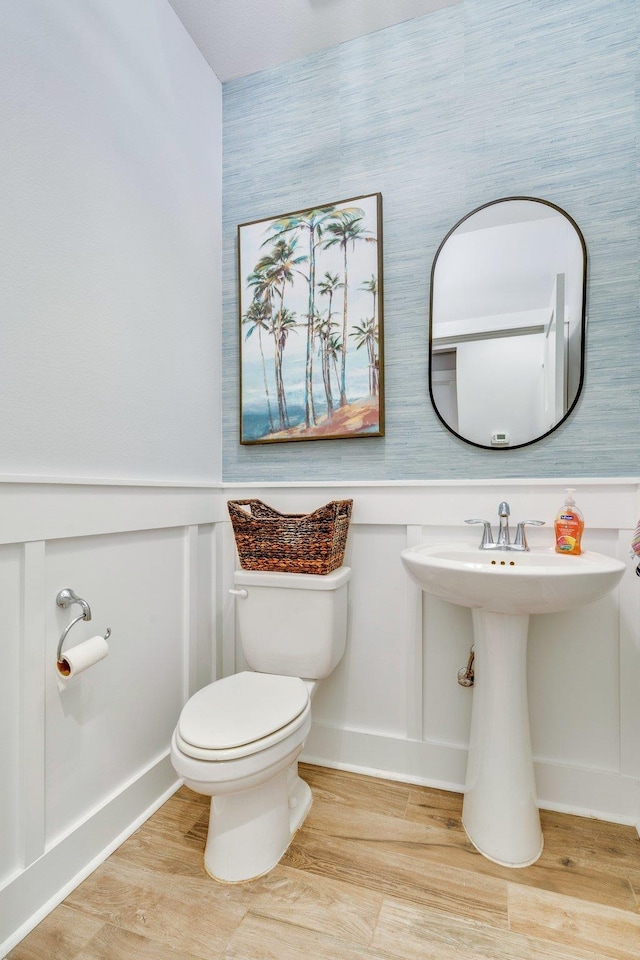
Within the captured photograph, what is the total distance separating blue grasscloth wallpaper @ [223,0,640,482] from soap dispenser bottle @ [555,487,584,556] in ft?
0.53

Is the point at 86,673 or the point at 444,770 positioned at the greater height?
the point at 86,673

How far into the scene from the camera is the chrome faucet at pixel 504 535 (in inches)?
55.9

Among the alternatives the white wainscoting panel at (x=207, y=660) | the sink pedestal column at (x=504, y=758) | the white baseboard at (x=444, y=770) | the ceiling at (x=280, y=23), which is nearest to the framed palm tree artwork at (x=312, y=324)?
the white wainscoting panel at (x=207, y=660)

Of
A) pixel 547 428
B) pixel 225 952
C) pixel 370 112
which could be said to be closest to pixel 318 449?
pixel 547 428

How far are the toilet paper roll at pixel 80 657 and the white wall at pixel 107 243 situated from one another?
42 cm

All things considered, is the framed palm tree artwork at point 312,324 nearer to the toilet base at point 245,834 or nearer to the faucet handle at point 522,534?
the faucet handle at point 522,534

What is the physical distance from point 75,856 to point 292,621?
791 millimetres

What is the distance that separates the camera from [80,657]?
3.66ft

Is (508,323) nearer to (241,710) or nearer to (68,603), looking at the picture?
(241,710)

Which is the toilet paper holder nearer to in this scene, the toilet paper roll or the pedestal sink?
the toilet paper roll

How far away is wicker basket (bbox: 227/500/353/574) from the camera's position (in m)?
1.51

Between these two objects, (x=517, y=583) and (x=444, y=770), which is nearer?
(x=517, y=583)

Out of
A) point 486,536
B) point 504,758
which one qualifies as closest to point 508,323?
point 486,536

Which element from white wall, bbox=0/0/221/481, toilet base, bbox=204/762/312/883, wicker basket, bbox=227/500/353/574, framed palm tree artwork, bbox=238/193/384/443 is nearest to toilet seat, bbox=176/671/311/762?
toilet base, bbox=204/762/312/883
